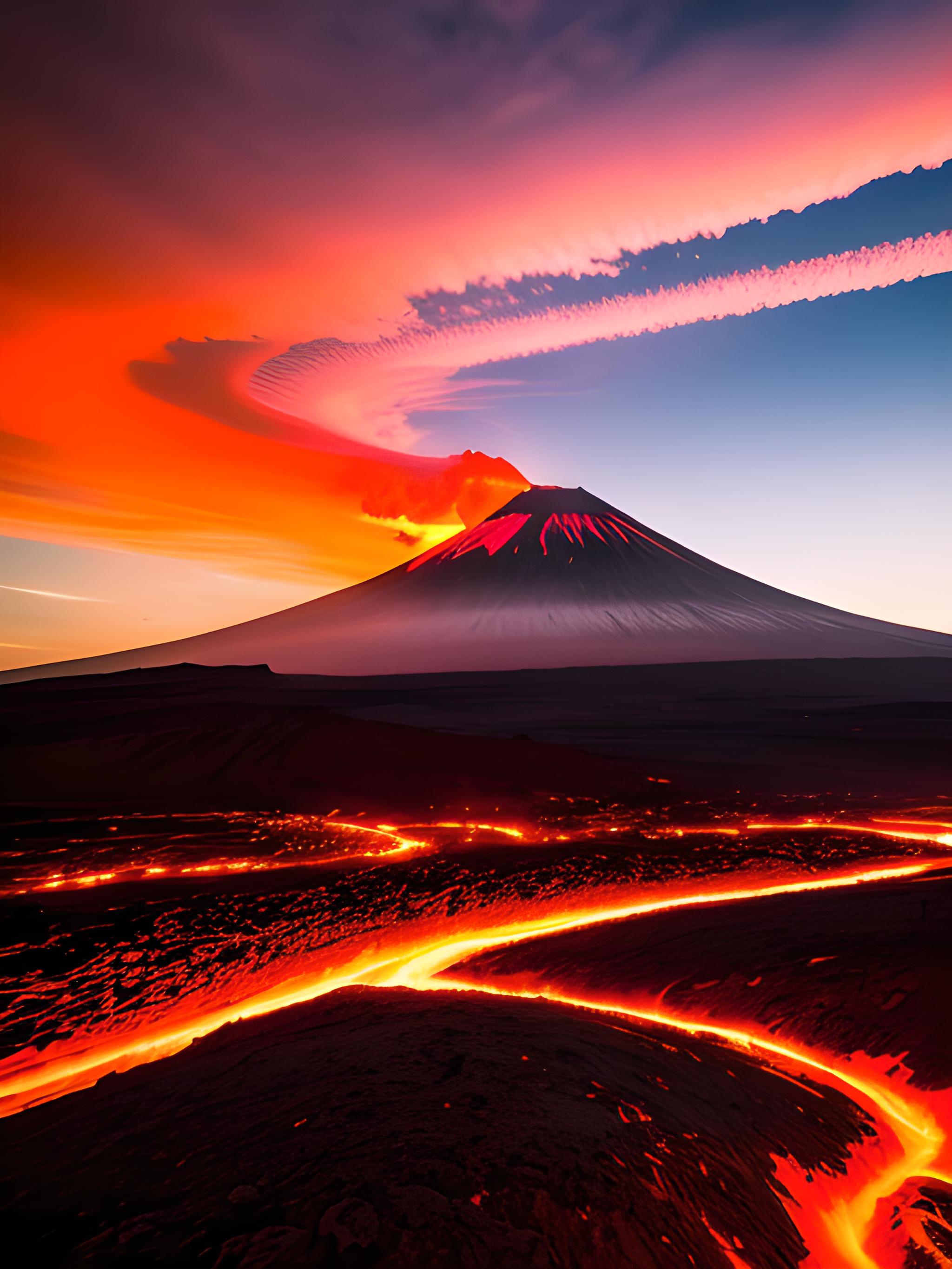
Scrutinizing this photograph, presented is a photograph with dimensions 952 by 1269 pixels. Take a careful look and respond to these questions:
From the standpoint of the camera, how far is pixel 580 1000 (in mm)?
4566

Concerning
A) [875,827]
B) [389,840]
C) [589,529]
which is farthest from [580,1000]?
[589,529]

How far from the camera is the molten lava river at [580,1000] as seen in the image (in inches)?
97.2

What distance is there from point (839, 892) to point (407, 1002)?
4.50 metres

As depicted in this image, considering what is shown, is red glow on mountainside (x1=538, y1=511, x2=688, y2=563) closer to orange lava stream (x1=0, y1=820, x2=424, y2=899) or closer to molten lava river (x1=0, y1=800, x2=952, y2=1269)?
orange lava stream (x1=0, y1=820, x2=424, y2=899)

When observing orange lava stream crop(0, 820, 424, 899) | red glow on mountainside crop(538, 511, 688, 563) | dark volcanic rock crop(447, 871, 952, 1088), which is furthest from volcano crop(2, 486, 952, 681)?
dark volcanic rock crop(447, 871, 952, 1088)

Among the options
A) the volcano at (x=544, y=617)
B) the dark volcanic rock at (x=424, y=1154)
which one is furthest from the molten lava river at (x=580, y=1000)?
the volcano at (x=544, y=617)

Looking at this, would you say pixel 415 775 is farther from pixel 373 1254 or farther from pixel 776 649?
pixel 776 649

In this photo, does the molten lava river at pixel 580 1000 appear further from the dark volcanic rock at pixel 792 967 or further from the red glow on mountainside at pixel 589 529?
the red glow on mountainside at pixel 589 529

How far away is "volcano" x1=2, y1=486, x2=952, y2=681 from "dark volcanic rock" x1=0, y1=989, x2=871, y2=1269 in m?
59.4

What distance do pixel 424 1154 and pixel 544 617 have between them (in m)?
83.4

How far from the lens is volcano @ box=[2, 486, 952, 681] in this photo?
234ft

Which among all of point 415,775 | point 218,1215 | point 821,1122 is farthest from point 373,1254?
point 415,775

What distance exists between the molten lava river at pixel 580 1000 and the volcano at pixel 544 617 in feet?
180

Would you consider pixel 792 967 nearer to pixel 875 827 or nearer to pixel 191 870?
pixel 875 827
